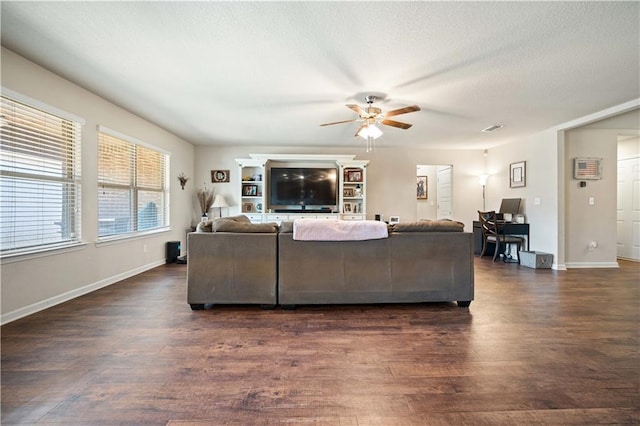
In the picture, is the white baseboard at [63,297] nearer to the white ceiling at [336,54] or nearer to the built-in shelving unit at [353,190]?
the white ceiling at [336,54]

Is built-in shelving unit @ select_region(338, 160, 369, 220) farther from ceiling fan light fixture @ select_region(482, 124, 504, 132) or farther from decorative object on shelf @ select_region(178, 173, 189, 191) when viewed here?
decorative object on shelf @ select_region(178, 173, 189, 191)

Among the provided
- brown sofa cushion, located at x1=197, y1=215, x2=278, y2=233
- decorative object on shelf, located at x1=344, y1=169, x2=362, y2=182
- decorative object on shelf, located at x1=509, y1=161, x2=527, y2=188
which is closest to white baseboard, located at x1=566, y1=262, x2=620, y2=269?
decorative object on shelf, located at x1=509, y1=161, x2=527, y2=188

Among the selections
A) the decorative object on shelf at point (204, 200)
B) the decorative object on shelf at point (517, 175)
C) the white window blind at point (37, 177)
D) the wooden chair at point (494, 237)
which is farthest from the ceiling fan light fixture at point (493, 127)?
the white window blind at point (37, 177)

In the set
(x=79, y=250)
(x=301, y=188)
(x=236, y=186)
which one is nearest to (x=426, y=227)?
(x=301, y=188)

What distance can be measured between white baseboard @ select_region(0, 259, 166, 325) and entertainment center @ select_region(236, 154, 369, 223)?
2.44 meters

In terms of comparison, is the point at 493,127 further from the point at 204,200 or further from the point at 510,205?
the point at 204,200

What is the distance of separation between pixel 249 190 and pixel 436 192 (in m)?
4.79

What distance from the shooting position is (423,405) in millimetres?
1427

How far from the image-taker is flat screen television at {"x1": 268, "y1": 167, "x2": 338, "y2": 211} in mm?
5934

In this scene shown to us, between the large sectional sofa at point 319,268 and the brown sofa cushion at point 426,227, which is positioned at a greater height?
the brown sofa cushion at point 426,227

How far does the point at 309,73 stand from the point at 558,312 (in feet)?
10.9

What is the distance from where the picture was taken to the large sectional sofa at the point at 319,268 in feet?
8.86

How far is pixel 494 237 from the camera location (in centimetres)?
534

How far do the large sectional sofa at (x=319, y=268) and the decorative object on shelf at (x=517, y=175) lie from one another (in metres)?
3.55
